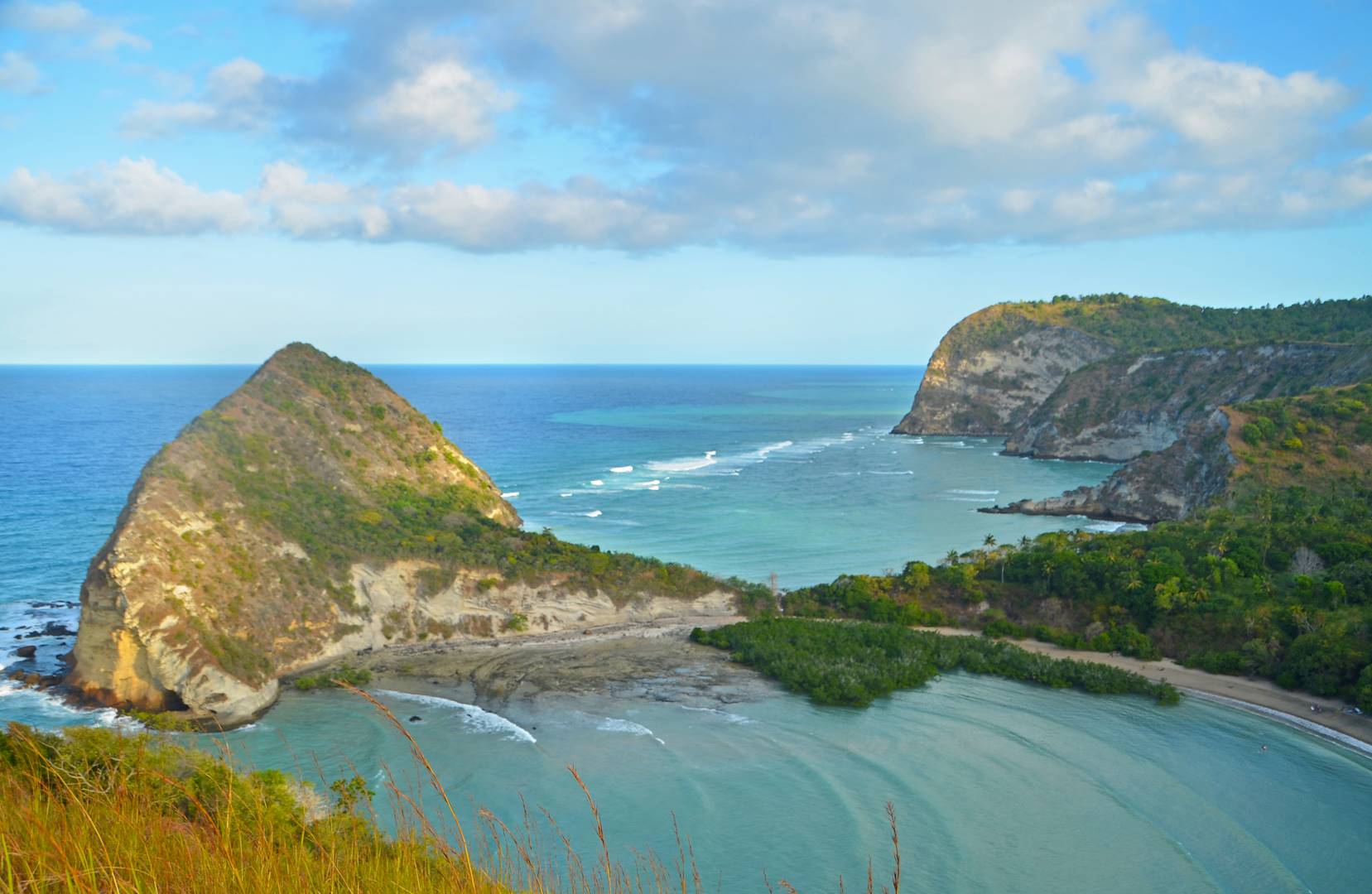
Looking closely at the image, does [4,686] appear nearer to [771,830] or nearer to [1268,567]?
[771,830]

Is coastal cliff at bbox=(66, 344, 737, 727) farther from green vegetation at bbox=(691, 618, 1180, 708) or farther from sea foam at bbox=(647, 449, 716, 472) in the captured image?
sea foam at bbox=(647, 449, 716, 472)

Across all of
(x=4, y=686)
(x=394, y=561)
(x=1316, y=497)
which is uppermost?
(x=1316, y=497)

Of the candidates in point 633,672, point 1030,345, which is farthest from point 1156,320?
point 633,672

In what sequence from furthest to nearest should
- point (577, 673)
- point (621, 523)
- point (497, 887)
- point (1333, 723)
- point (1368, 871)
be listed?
point (621, 523) < point (577, 673) < point (1333, 723) < point (1368, 871) < point (497, 887)

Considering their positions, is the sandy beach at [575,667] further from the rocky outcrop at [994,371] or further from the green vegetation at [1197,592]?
the rocky outcrop at [994,371]

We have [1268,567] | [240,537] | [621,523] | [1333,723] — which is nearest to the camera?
[1333,723]

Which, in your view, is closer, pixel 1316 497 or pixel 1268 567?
pixel 1268 567

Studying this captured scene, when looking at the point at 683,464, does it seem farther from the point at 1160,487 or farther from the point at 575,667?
the point at 575,667

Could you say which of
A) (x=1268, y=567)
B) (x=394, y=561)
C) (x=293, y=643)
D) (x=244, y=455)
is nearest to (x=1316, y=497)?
(x=1268, y=567)

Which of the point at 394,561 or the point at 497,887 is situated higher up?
the point at 497,887
